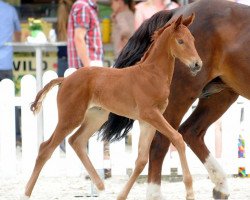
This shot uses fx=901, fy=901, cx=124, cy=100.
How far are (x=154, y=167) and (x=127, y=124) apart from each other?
19.5 inches

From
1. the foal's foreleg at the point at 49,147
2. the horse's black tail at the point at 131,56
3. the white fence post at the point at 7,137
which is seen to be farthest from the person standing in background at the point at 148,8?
the foal's foreleg at the point at 49,147

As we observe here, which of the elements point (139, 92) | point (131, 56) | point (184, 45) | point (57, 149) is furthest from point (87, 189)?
point (184, 45)

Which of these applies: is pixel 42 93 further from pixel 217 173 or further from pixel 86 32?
pixel 86 32

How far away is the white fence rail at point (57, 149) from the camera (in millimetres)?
8875

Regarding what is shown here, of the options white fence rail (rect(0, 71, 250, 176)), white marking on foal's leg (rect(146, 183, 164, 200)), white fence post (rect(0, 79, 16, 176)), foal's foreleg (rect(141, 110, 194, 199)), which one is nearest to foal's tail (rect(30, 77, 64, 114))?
foal's foreleg (rect(141, 110, 194, 199))

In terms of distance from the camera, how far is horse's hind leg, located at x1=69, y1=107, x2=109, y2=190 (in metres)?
6.61

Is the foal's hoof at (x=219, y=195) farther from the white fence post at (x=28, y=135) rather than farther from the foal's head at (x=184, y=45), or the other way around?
the white fence post at (x=28, y=135)

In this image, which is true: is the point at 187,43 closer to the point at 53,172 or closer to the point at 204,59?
the point at 204,59

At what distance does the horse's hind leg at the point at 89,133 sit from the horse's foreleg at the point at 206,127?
3.66 ft

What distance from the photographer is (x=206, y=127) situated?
755 centimetres

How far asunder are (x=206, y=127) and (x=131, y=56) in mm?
871

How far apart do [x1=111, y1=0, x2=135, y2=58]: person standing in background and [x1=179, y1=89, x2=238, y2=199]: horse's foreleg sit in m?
3.29

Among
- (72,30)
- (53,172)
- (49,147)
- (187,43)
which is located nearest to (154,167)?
(49,147)

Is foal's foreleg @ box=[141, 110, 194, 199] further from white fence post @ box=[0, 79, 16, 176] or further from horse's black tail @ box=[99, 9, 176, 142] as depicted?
white fence post @ box=[0, 79, 16, 176]
